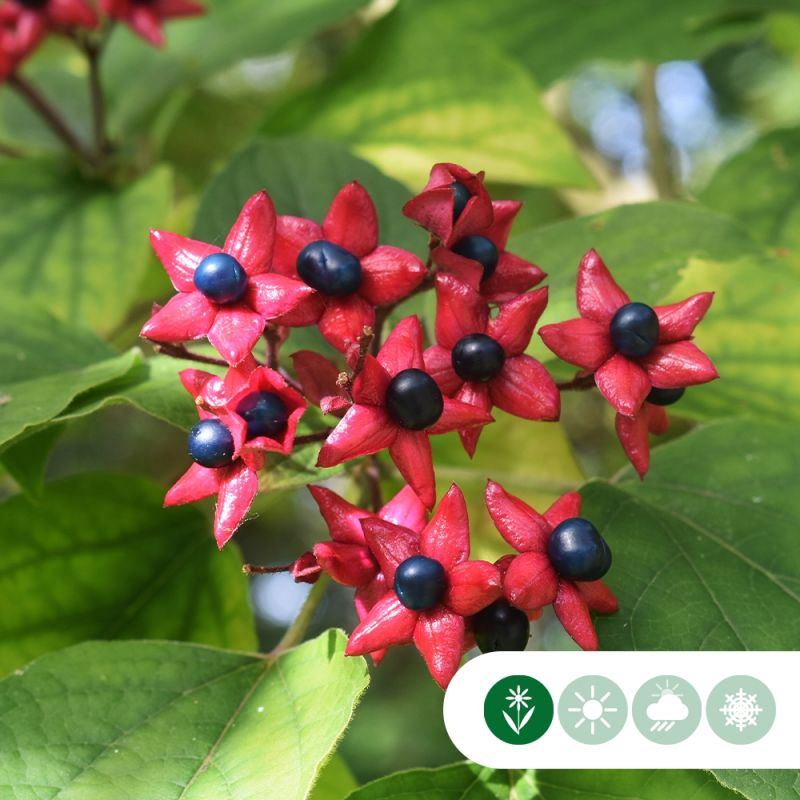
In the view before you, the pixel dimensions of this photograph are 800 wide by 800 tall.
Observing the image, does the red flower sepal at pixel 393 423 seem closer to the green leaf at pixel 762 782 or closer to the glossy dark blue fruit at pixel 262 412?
the glossy dark blue fruit at pixel 262 412

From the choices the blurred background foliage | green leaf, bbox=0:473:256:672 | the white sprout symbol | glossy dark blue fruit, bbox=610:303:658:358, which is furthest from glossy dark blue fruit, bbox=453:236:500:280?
green leaf, bbox=0:473:256:672

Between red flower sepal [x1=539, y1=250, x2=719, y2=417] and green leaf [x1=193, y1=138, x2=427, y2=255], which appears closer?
red flower sepal [x1=539, y1=250, x2=719, y2=417]

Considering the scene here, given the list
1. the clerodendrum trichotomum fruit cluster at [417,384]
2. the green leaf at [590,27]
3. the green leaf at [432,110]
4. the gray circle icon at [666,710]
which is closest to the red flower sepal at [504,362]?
the clerodendrum trichotomum fruit cluster at [417,384]

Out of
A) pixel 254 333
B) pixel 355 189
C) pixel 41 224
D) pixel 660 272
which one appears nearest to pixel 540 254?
pixel 660 272

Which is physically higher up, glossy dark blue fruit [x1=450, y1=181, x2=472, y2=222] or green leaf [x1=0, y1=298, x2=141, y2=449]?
glossy dark blue fruit [x1=450, y1=181, x2=472, y2=222]

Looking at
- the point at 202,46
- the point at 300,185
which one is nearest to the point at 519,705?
the point at 300,185

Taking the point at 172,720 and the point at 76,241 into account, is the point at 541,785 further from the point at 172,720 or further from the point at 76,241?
the point at 76,241

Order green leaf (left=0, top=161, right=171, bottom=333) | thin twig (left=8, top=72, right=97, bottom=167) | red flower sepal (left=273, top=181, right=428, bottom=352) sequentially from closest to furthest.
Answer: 1. red flower sepal (left=273, top=181, right=428, bottom=352)
2. green leaf (left=0, top=161, right=171, bottom=333)
3. thin twig (left=8, top=72, right=97, bottom=167)

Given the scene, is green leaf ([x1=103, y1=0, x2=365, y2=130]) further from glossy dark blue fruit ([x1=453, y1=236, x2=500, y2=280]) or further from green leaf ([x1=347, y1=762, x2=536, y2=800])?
green leaf ([x1=347, y1=762, x2=536, y2=800])
